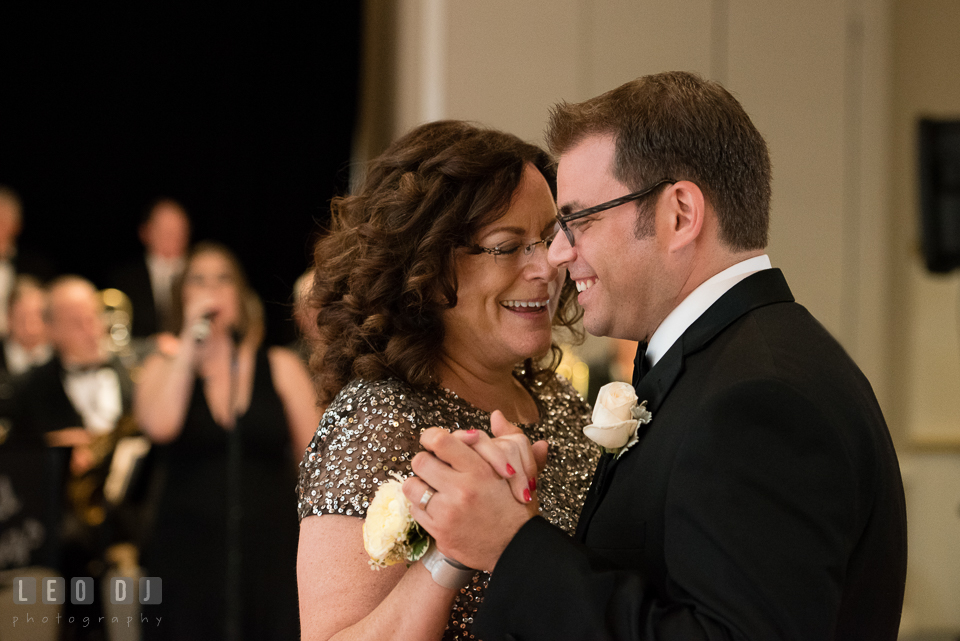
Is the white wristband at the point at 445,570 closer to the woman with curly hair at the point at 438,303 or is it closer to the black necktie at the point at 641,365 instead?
the woman with curly hair at the point at 438,303

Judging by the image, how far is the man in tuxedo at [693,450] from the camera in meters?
1.02

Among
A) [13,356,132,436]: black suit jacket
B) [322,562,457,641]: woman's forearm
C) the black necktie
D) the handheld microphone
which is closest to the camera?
[322,562,457,641]: woman's forearm

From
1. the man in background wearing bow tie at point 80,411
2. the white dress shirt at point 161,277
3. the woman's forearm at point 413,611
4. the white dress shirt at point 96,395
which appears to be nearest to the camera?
the woman's forearm at point 413,611

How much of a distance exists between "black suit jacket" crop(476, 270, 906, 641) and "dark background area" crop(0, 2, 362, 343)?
8004 mm

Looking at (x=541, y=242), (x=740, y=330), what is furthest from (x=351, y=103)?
(x=740, y=330)

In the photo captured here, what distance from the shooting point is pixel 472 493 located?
3.89 feet

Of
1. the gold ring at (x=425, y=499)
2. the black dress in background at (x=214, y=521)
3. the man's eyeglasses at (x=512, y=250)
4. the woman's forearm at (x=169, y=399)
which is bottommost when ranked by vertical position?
the black dress in background at (x=214, y=521)

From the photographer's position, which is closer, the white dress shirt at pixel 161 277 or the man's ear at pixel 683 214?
the man's ear at pixel 683 214

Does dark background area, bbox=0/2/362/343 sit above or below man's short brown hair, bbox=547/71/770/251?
above

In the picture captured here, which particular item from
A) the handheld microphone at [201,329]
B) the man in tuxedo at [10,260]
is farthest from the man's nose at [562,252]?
the man in tuxedo at [10,260]

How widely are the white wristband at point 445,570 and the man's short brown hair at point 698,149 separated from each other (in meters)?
0.56

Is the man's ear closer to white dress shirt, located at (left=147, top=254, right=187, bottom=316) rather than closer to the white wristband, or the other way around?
the white wristband

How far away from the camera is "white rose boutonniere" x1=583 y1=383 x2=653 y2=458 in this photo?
126 cm

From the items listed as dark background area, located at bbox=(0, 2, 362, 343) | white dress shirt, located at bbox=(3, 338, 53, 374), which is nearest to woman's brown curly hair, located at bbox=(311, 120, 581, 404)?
white dress shirt, located at bbox=(3, 338, 53, 374)
